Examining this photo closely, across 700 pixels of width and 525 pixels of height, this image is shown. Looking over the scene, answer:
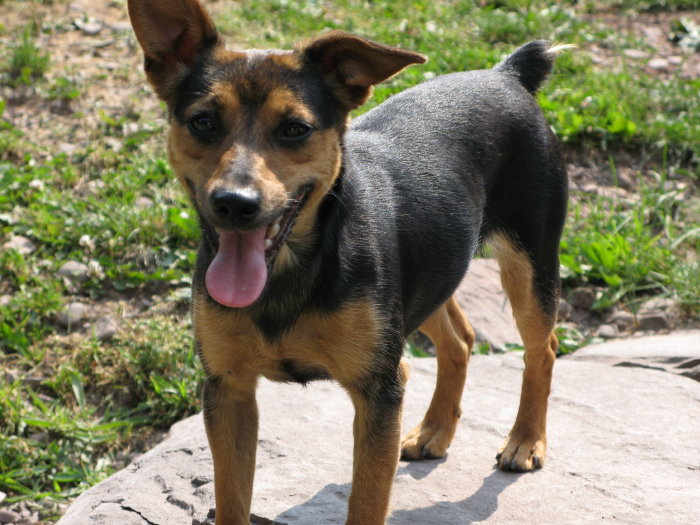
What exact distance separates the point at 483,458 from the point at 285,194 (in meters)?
2.23

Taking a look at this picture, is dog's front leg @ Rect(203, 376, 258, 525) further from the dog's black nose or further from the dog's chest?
Result: the dog's black nose

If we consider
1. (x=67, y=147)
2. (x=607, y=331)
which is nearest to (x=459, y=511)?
(x=607, y=331)

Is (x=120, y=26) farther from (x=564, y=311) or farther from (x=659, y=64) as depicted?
(x=659, y=64)

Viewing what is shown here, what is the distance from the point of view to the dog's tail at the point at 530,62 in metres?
5.28

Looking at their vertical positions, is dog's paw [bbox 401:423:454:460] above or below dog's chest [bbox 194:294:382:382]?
below

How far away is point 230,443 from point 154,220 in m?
3.14

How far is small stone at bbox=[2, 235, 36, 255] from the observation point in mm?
6828

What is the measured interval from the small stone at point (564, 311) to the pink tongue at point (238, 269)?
3.87 metres

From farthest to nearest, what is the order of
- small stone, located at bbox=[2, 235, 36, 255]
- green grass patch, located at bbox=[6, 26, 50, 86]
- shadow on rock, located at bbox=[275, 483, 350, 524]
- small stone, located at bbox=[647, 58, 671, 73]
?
1. small stone, located at bbox=[647, 58, 671, 73]
2. green grass patch, located at bbox=[6, 26, 50, 86]
3. small stone, located at bbox=[2, 235, 36, 255]
4. shadow on rock, located at bbox=[275, 483, 350, 524]

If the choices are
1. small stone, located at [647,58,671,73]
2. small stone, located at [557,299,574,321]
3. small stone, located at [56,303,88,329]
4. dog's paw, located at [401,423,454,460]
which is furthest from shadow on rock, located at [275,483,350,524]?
small stone, located at [647,58,671,73]

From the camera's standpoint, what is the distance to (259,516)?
4.33m

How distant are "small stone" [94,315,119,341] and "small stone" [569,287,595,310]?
327cm

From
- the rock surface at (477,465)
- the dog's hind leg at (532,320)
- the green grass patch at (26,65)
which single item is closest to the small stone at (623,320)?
the rock surface at (477,465)

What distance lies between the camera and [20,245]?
6.87 m
